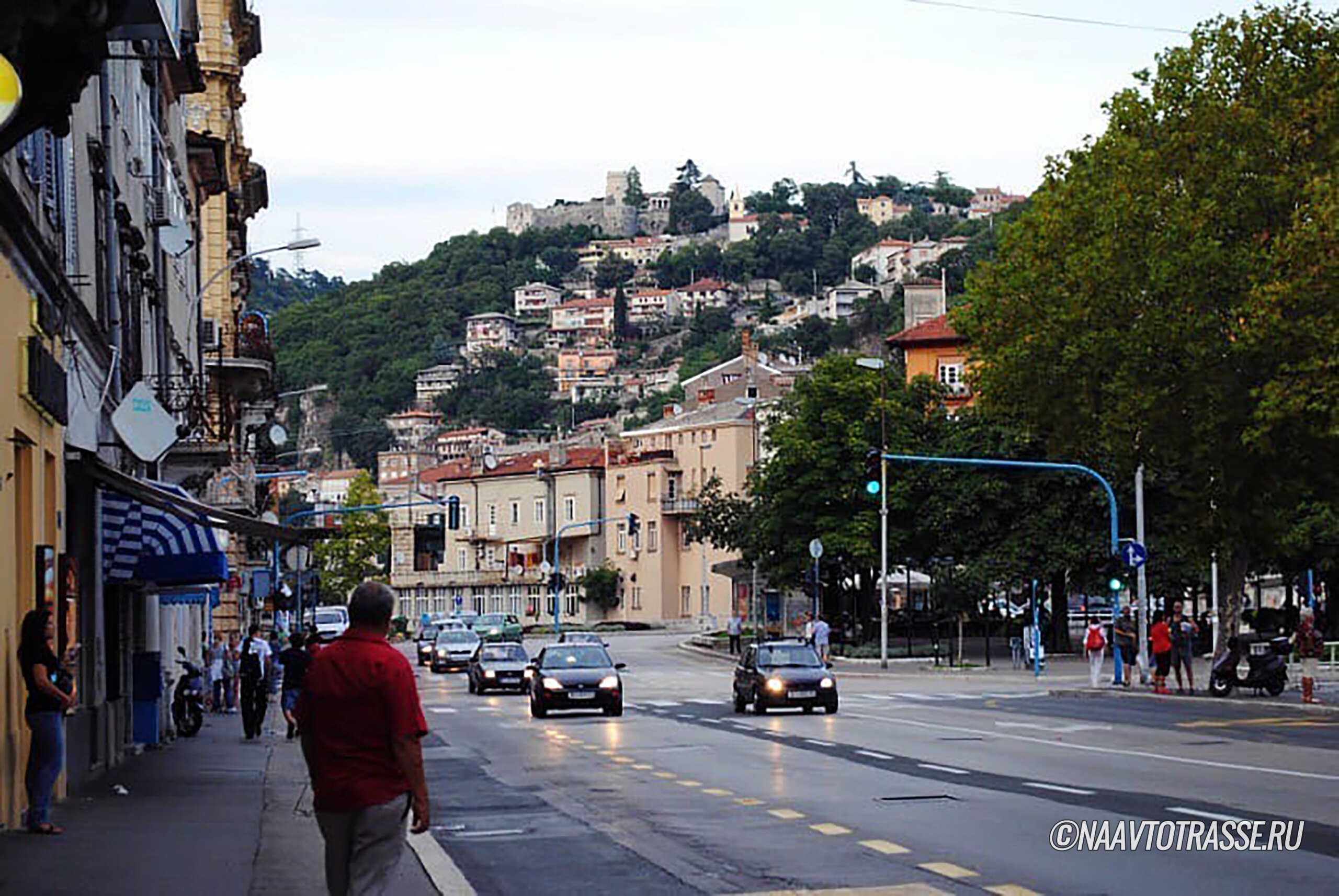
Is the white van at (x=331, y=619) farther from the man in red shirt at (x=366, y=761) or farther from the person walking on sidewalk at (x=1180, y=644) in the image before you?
the man in red shirt at (x=366, y=761)

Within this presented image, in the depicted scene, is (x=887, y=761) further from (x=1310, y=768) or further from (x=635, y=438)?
(x=635, y=438)

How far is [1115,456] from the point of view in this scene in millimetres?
42812

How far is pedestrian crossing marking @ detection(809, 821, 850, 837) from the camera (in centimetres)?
1595

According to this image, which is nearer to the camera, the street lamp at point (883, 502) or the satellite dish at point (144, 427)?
the satellite dish at point (144, 427)

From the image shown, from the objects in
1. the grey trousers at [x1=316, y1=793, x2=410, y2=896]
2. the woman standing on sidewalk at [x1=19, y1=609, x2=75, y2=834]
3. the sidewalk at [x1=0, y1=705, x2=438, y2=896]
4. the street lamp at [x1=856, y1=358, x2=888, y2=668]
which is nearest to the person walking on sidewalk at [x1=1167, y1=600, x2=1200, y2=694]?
the street lamp at [x1=856, y1=358, x2=888, y2=668]

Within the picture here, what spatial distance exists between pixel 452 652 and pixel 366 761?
203 feet

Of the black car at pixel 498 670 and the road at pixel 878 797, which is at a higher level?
the road at pixel 878 797

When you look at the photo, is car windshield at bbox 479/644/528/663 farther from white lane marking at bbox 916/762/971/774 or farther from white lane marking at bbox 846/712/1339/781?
white lane marking at bbox 916/762/971/774

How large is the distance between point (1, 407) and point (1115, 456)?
30342 millimetres

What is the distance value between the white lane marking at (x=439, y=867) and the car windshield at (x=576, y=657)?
73.6 feet

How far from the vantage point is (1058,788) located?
19516 millimetres

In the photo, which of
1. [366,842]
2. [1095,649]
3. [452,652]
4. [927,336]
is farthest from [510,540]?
[366,842]

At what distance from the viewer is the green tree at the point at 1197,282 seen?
1420 inches

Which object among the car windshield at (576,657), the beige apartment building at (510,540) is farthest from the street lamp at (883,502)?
the beige apartment building at (510,540)
